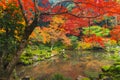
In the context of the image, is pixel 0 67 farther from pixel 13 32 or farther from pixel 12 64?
pixel 13 32

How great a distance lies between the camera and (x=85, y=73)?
1488 cm

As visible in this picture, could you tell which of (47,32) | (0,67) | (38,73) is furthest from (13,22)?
(47,32)

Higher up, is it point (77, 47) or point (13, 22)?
point (13, 22)

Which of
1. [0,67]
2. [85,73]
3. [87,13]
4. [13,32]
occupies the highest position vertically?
[87,13]

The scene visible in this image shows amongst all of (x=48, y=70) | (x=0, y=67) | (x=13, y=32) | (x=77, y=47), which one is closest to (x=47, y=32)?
(x=77, y=47)

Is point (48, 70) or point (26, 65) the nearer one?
point (48, 70)

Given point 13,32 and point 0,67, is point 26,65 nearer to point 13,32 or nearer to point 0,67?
point 13,32

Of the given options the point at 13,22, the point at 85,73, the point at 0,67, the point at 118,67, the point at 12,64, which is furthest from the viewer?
the point at 85,73

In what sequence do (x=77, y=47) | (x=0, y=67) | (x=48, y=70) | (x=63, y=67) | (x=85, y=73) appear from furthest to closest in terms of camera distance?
(x=77, y=47), (x=63, y=67), (x=48, y=70), (x=85, y=73), (x=0, y=67)

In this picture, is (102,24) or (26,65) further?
(102,24)

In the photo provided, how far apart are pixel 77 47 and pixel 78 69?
14062 mm

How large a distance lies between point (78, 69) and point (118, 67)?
4.66 meters

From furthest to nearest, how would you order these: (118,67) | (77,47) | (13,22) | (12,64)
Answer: (77,47) → (118,67) → (13,22) → (12,64)

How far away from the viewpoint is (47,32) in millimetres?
26438
